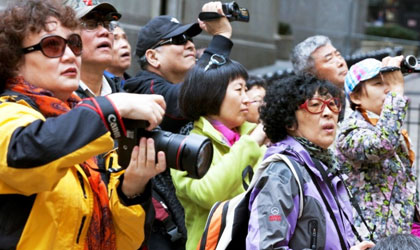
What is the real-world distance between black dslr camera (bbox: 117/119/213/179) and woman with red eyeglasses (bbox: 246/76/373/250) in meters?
0.65

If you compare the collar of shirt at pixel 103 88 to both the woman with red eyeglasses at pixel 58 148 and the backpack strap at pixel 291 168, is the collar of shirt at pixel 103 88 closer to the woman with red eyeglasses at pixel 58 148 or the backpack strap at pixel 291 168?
the woman with red eyeglasses at pixel 58 148

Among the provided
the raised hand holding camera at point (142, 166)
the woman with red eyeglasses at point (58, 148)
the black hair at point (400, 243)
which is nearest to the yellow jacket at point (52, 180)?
the woman with red eyeglasses at point (58, 148)

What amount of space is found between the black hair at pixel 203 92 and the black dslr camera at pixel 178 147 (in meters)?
1.72

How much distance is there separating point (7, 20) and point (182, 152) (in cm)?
95

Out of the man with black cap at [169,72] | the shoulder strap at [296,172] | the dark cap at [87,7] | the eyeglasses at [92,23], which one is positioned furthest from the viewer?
the man with black cap at [169,72]

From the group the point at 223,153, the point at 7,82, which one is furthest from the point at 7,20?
the point at 223,153

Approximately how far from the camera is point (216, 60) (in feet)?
15.4

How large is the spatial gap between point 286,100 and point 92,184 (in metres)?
1.32

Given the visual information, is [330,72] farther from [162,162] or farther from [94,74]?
[162,162]

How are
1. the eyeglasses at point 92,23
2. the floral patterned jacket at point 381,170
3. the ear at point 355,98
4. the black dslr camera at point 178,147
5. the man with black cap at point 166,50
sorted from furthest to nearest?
1. the man with black cap at point 166,50
2. the ear at point 355,98
3. the floral patterned jacket at point 381,170
4. the eyeglasses at point 92,23
5. the black dslr camera at point 178,147

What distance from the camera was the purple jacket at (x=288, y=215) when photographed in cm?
329

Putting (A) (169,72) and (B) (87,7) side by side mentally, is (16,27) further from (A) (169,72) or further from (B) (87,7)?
(A) (169,72)

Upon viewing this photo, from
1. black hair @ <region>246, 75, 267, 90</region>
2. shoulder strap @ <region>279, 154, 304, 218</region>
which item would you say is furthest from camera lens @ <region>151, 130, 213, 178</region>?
black hair @ <region>246, 75, 267, 90</region>

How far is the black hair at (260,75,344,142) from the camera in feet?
12.9
